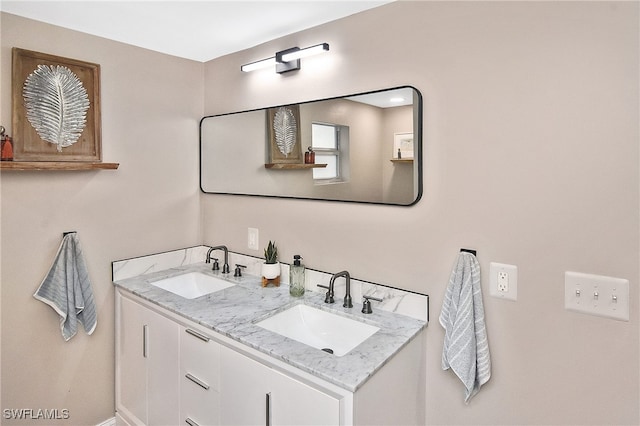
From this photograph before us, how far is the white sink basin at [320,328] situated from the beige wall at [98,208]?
112 cm

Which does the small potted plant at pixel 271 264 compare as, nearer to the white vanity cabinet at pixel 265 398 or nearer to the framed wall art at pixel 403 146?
the white vanity cabinet at pixel 265 398

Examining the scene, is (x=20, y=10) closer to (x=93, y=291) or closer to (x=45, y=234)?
(x=45, y=234)

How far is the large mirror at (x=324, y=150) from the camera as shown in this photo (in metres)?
1.68

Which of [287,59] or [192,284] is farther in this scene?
[192,284]

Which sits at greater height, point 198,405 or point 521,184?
point 521,184

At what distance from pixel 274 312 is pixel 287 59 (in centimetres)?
131

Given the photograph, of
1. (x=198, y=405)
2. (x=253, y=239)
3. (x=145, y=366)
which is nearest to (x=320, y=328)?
(x=198, y=405)

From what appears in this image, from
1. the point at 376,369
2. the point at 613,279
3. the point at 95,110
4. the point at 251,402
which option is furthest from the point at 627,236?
the point at 95,110

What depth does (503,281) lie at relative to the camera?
1463 mm

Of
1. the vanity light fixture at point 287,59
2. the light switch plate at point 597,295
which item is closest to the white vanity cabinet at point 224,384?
the light switch plate at point 597,295

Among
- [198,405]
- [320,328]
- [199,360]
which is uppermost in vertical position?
[320,328]

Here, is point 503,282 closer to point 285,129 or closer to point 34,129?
point 285,129

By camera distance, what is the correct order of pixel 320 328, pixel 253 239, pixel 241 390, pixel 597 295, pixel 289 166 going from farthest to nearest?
1. pixel 253 239
2. pixel 289 166
3. pixel 320 328
4. pixel 241 390
5. pixel 597 295

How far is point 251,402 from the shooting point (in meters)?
1.50
